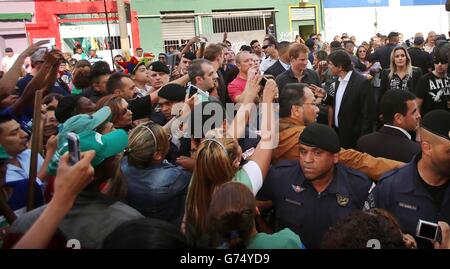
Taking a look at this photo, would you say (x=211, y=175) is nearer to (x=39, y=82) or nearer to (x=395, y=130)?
(x=395, y=130)

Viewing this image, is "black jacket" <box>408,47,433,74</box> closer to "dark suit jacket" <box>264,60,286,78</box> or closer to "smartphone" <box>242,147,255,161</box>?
"dark suit jacket" <box>264,60,286,78</box>

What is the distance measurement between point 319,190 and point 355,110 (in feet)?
9.57

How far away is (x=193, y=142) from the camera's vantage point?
10.2ft

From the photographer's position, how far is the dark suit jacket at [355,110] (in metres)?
5.12

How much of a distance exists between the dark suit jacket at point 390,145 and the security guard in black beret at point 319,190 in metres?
0.64

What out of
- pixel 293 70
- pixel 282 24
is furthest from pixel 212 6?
pixel 293 70

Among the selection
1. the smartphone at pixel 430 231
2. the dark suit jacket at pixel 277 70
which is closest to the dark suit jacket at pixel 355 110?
the dark suit jacket at pixel 277 70

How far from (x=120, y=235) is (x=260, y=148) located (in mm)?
1353

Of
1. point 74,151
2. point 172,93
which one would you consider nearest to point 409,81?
point 172,93

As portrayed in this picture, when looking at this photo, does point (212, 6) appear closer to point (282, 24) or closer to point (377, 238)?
point (282, 24)

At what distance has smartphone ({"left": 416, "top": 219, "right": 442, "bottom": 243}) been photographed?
6.38ft

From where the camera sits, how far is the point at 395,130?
10.5 feet

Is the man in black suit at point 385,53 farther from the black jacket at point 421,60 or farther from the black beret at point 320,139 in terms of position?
the black beret at point 320,139

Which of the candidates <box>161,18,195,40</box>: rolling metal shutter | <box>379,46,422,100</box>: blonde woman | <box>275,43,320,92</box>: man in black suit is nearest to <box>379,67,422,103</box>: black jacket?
<box>379,46,422,100</box>: blonde woman
